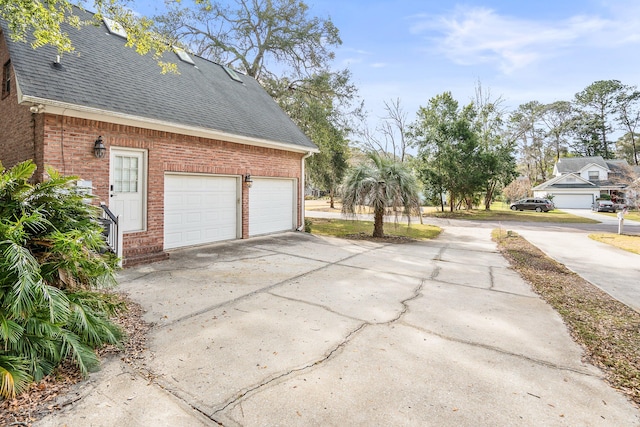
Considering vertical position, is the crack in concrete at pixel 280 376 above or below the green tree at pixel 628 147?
below

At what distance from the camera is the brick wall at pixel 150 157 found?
586 cm

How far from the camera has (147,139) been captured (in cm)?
708

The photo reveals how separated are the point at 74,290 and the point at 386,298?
12.7 ft

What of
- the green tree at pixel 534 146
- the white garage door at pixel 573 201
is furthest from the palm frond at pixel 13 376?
the green tree at pixel 534 146

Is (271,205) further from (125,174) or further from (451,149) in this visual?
(451,149)

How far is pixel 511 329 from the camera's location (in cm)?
384

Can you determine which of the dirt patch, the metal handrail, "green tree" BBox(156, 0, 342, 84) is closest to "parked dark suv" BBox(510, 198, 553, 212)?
"green tree" BBox(156, 0, 342, 84)

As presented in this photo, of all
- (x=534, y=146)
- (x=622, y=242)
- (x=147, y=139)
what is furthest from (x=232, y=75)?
(x=534, y=146)

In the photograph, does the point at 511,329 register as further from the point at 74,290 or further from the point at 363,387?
the point at 74,290

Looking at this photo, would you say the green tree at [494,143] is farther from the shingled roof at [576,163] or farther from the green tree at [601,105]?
the green tree at [601,105]

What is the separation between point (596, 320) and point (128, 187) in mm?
8678

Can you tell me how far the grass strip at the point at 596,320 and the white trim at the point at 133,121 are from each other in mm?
7878

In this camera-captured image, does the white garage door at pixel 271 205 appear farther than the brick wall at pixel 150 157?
Yes

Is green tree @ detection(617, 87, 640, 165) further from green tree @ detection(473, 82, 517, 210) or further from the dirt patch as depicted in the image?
the dirt patch
